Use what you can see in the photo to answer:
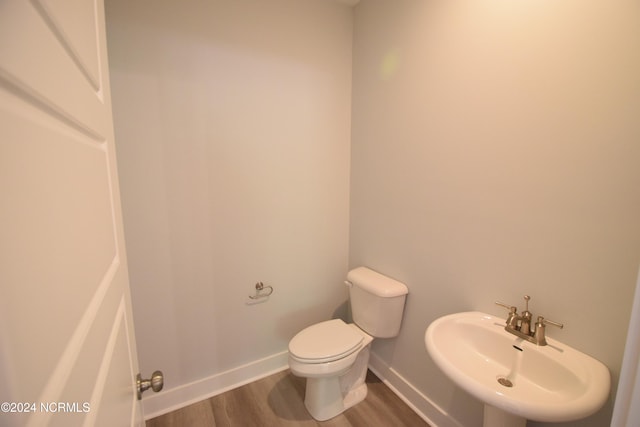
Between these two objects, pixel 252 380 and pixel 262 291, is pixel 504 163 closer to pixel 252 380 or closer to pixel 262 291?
pixel 262 291

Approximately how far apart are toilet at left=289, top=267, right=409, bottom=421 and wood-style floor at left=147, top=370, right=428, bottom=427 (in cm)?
6

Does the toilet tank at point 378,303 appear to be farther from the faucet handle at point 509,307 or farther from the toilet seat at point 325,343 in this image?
the faucet handle at point 509,307

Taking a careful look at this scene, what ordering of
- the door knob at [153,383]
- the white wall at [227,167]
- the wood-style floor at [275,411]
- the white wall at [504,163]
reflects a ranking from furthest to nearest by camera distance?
the wood-style floor at [275,411] → the white wall at [227,167] → the white wall at [504,163] → the door knob at [153,383]

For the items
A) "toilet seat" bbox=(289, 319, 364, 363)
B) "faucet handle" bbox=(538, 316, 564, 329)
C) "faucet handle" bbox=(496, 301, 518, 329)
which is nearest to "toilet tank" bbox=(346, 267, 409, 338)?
"toilet seat" bbox=(289, 319, 364, 363)

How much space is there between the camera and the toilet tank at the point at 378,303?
1602mm

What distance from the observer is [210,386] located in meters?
1.70

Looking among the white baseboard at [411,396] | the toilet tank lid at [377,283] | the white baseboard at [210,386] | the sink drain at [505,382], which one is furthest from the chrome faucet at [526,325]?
the white baseboard at [210,386]

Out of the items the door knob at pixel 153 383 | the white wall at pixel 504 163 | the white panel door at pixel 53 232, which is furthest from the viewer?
the white wall at pixel 504 163

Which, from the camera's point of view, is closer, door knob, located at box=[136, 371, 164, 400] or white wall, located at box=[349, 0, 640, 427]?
door knob, located at box=[136, 371, 164, 400]

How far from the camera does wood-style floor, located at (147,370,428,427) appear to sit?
1521 mm

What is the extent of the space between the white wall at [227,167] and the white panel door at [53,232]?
37.2 inches

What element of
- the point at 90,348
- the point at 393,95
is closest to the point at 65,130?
the point at 90,348

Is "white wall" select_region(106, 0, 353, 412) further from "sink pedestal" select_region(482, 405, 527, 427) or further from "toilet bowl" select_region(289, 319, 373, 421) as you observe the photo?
"sink pedestal" select_region(482, 405, 527, 427)

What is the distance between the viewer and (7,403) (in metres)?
0.19
